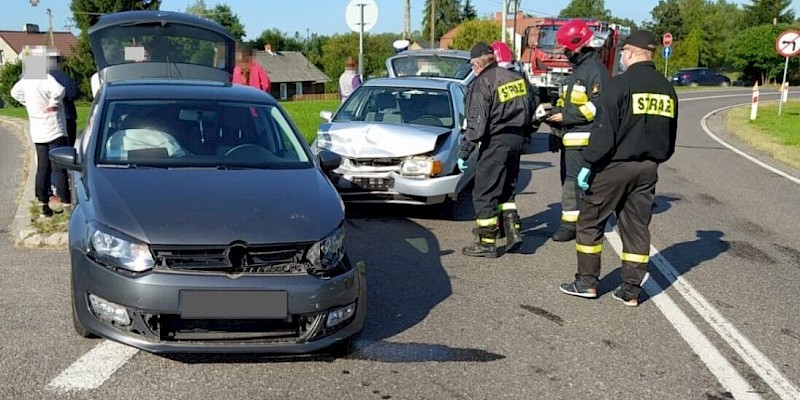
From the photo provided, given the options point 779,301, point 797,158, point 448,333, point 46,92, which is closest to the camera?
point 448,333

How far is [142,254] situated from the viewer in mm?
3918

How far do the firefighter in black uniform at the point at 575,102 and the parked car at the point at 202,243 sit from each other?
2.78 metres

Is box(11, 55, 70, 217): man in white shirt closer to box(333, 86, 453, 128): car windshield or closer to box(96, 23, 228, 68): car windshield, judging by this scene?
box(96, 23, 228, 68): car windshield

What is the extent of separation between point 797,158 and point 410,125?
9.59 metres

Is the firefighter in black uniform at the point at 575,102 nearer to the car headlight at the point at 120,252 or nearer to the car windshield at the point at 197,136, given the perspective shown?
the car windshield at the point at 197,136

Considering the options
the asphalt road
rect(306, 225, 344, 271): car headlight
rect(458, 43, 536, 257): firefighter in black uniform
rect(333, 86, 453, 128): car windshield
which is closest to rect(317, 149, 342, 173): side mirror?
the asphalt road

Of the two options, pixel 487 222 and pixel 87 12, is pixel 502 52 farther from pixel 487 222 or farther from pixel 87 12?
pixel 87 12

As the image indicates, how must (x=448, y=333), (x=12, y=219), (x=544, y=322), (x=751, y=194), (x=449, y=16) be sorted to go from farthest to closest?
(x=449, y=16), (x=751, y=194), (x=12, y=219), (x=544, y=322), (x=448, y=333)

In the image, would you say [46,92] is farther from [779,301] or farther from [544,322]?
[779,301]

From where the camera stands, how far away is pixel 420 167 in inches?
310

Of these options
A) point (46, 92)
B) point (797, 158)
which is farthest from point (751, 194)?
point (46, 92)

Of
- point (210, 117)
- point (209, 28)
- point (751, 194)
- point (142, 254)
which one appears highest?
point (209, 28)

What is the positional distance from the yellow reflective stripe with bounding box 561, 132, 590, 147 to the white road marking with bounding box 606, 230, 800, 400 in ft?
4.56

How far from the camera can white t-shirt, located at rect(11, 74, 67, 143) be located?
7.58 metres
